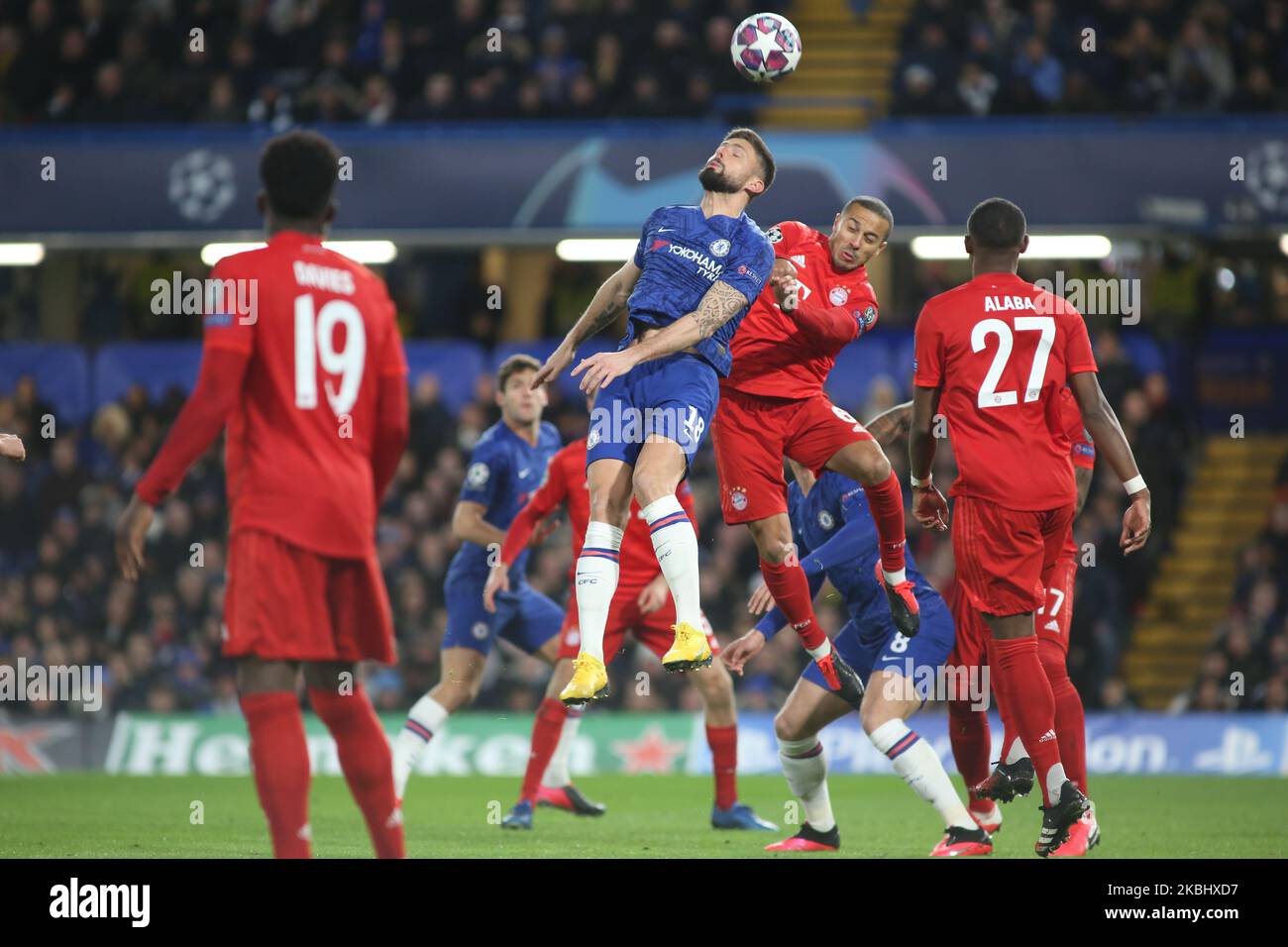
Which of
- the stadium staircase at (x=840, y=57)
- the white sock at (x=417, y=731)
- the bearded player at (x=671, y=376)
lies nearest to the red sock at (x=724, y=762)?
the white sock at (x=417, y=731)

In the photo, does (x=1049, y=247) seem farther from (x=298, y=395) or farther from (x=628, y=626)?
(x=298, y=395)

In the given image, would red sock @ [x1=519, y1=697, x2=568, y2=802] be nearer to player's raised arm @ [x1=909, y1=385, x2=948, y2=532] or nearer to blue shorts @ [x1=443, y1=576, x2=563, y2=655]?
blue shorts @ [x1=443, y1=576, x2=563, y2=655]

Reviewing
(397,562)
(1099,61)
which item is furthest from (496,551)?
(1099,61)

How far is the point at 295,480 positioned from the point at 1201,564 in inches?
619

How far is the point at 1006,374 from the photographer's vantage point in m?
7.81

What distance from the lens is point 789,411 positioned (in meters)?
8.81

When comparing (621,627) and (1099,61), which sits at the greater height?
(1099,61)

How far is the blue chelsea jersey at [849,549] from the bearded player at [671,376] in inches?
47.7

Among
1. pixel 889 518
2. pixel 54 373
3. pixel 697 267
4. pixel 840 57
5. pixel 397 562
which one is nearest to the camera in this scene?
pixel 697 267

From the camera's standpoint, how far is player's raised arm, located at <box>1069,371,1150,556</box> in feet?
25.4

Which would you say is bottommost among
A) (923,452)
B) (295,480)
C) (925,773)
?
(925,773)

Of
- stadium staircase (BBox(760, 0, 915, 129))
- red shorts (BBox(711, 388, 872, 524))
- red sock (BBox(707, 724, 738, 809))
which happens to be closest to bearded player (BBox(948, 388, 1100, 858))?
red shorts (BBox(711, 388, 872, 524))

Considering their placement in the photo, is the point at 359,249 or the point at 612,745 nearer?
the point at 612,745

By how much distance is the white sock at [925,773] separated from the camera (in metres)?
8.29
